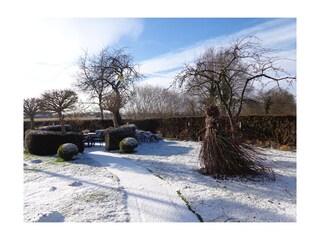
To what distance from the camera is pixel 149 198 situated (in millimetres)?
3775

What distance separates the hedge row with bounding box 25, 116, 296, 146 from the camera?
830 cm

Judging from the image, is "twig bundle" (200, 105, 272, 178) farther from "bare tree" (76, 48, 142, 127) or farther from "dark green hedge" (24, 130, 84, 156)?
"bare tree" (76, 48, 142, 127)

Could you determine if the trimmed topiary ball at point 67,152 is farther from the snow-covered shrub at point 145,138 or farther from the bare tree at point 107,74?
the bare tree at point 107,74

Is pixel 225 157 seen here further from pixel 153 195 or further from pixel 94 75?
pixel 94 75

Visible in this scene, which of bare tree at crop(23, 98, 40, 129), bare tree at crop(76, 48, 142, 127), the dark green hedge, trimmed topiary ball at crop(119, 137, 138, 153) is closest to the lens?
trimmed topiary ball at crop(119, 137, 138, 153)

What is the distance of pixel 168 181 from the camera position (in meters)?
4.69

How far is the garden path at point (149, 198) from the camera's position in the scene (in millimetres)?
3180

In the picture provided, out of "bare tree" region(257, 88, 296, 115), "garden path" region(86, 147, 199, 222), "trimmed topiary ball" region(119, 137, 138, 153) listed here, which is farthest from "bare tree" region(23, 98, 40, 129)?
"bare tree" region(257, 88, 296, 115)

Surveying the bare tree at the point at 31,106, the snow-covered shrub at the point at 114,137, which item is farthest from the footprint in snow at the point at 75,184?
the bare tree at the point at 31,106
